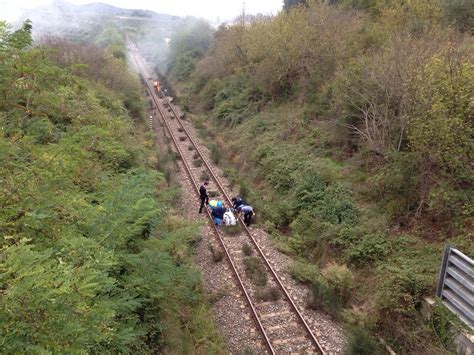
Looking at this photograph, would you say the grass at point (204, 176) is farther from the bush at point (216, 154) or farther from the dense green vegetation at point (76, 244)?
the dense green vegetation at point (76, 244)

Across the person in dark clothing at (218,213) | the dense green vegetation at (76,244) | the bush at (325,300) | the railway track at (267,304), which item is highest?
the dense green vegetation at (76,244)

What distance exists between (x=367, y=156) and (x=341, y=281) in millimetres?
6665

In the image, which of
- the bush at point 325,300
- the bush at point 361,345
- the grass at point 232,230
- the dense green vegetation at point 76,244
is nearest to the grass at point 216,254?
the dense green vegetation at point 76,244

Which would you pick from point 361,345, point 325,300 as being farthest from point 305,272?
point 361,345

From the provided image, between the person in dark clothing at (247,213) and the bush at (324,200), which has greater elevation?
the bush at (324,200)

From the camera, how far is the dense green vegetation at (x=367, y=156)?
1026cm

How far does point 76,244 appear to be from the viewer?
596 cm

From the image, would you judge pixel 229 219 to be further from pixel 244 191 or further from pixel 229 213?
pixel 244 191

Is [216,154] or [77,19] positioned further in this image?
[77,19]

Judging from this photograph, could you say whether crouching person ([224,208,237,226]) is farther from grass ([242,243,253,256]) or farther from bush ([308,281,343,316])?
bush ([308,281,343,316])

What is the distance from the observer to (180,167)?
73.0 feet

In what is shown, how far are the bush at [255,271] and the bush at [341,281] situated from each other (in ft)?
6.25

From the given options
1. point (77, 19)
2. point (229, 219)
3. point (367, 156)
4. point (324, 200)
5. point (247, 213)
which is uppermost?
point (77, 19)

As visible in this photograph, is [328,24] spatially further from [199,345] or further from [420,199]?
[199,345]
